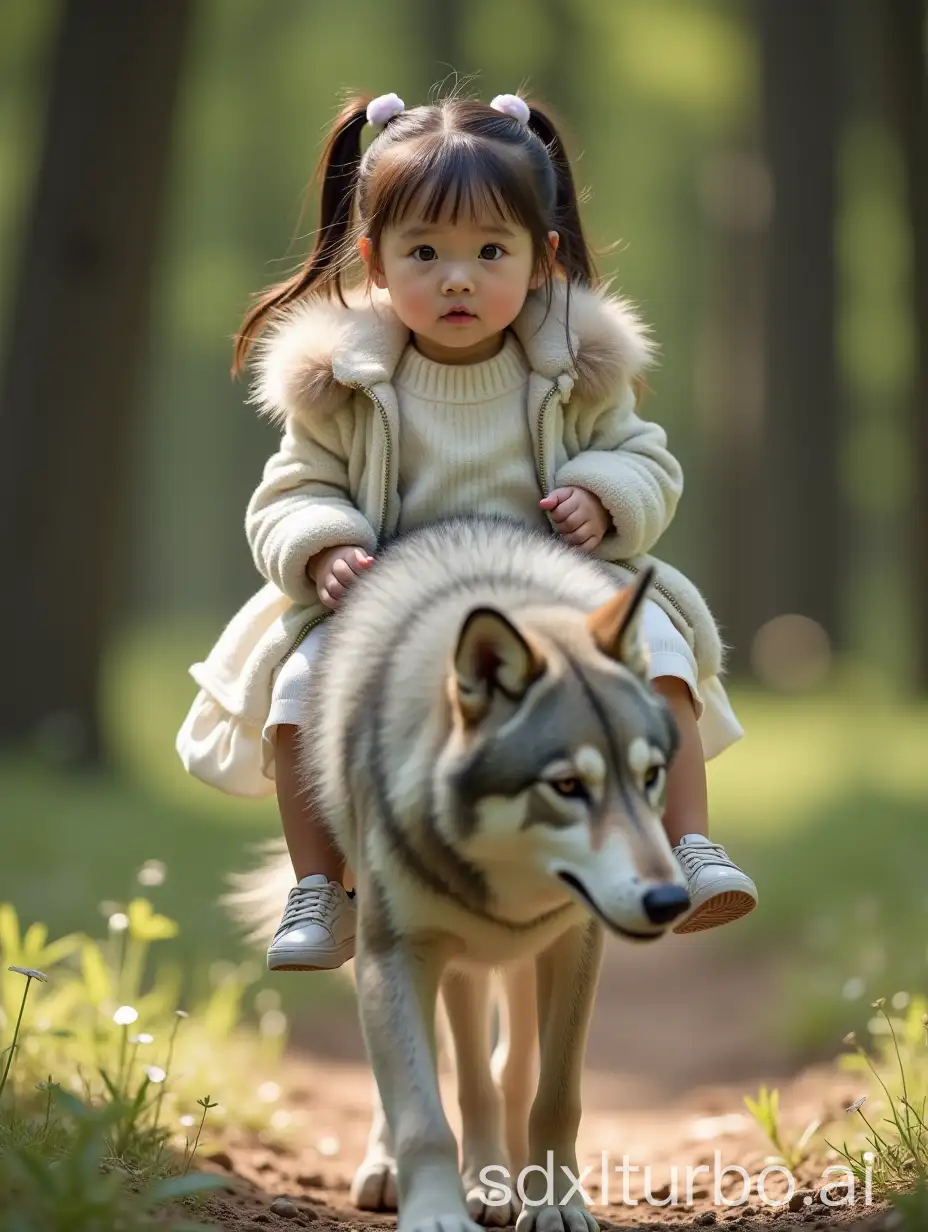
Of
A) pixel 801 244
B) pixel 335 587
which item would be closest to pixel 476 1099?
pixel 335 587

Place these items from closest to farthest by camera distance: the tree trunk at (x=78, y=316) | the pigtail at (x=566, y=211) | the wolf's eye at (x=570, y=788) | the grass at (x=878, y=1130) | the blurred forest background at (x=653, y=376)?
the wolf's eye at (x=570, y=788) < the grass at (x=878, y=1130) < the pigtail at (x=566, y=211) < the blurred forest background at (x=653, y=376) < the tree trunk at (x=78, y=316)

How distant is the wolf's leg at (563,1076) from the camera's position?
321 centimetres

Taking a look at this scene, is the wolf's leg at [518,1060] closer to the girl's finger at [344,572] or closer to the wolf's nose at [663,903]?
the girl's finger at [344,572]

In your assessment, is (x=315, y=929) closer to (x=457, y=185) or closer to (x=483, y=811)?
(x=483, y=811)

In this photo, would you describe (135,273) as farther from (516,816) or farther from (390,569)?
(516,816)

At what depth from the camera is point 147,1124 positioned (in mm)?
3809

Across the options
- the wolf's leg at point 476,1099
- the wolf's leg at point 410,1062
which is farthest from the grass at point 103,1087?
the wolf's leg at point 476,1099

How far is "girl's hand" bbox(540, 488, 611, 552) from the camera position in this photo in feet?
11.3

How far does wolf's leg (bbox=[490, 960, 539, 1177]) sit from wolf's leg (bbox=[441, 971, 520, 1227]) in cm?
7

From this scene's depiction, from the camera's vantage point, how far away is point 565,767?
2545 millimetres

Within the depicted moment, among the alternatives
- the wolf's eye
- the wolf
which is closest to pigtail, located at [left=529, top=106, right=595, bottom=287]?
the wolf

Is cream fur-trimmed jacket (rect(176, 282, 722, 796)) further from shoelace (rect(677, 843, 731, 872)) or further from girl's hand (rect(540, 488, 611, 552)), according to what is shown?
shoelace (rect(677, 843, 731, 872))

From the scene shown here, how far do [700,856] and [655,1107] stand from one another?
2.23m

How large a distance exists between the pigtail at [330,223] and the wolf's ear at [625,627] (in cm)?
140
